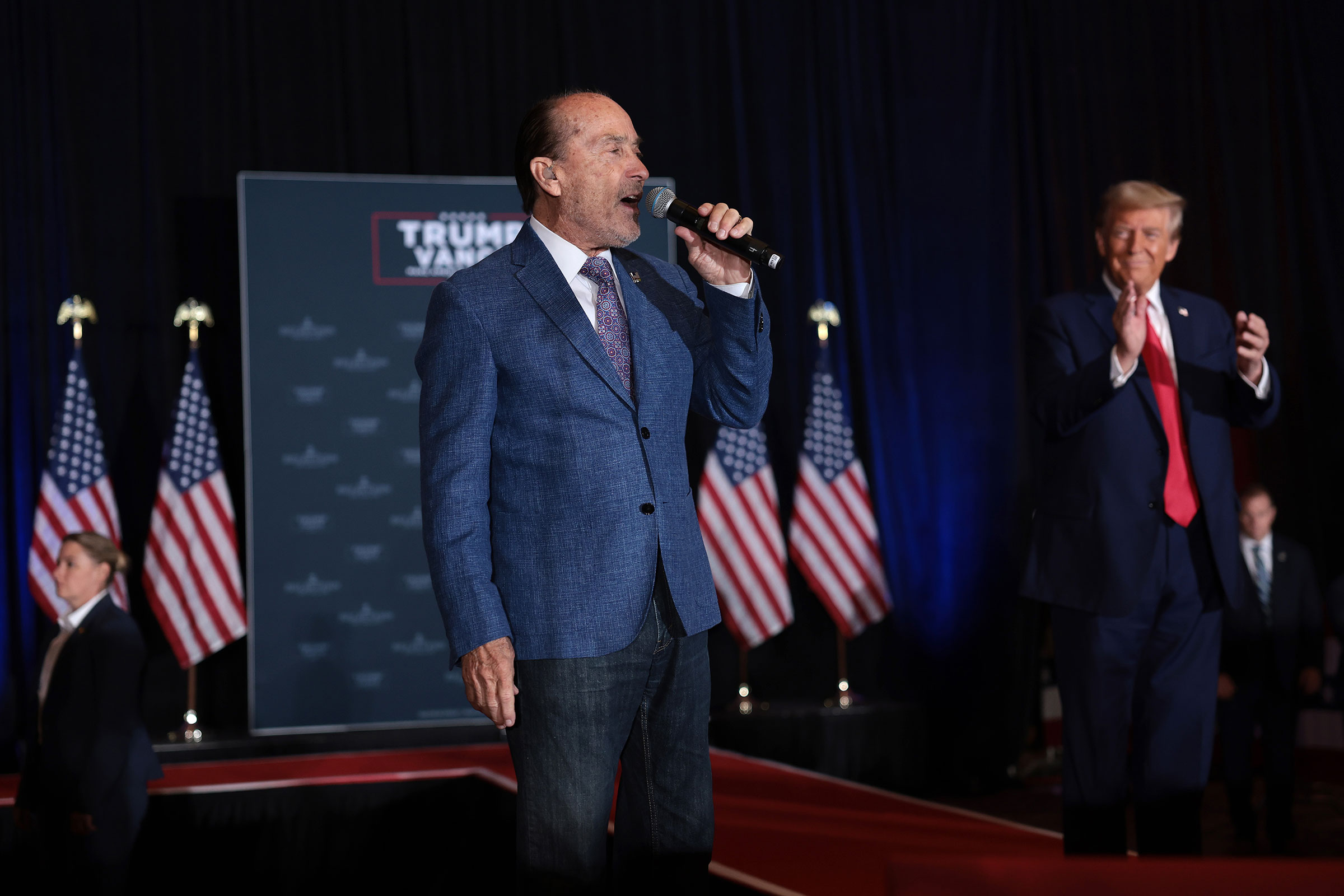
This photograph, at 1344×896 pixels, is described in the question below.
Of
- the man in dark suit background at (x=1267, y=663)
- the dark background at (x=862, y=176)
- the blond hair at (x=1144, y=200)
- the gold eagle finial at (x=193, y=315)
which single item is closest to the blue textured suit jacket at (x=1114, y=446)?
the blond hair at (x=1144, y=200)

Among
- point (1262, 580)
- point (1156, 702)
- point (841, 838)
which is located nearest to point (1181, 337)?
point (1156, 702)

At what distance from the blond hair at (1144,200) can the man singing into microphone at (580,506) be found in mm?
1198

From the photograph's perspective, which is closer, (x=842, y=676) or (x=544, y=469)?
(x=544, y=469)

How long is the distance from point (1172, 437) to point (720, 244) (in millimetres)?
1355

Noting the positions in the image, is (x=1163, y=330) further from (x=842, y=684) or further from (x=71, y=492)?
(x=71, y=492)

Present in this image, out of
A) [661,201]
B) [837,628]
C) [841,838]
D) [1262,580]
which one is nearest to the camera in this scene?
[661,201]

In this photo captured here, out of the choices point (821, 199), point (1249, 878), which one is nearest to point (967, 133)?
point (821, 199)

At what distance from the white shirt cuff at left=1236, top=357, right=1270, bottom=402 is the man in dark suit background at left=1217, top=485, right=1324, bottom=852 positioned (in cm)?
191

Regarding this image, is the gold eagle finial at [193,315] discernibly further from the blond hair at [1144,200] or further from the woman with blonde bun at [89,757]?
the blond hair at [1144,200]

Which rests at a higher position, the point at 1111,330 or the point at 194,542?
the point at 1111,330

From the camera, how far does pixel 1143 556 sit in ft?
8.09

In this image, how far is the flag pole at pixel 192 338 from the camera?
4812mm

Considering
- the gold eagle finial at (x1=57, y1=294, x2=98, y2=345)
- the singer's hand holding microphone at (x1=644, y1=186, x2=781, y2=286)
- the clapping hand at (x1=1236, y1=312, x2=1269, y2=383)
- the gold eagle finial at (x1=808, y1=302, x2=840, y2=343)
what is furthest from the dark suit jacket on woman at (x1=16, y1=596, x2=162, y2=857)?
the gold eagle finial at (x1=808, y1=302, x2=840, y2=343)

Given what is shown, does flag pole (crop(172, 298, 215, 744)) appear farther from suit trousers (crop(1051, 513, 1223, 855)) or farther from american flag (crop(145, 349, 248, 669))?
Answer: suit trousers (crop(1051, 513, 1223, 855))
